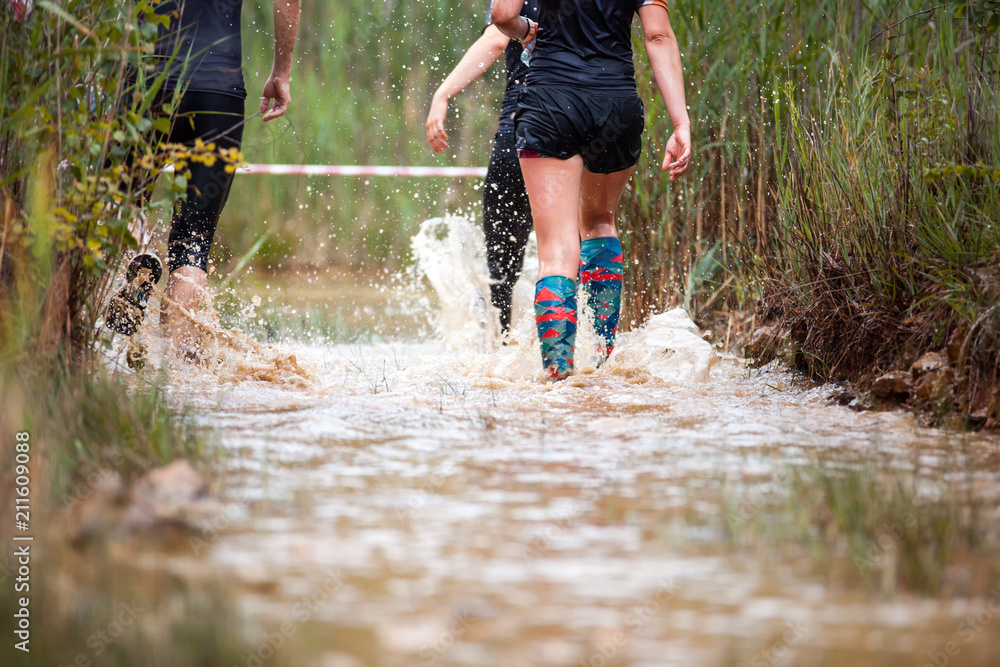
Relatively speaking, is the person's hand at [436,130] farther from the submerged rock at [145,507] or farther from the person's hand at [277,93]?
the submerged rock at [145,507]

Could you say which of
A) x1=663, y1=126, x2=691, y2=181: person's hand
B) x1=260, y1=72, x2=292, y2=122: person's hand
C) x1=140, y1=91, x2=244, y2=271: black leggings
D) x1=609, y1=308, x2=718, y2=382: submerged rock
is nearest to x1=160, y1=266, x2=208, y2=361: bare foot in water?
x1=140, y1=91, x2=244, y2=271: black leggings

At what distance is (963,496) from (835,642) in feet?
2.60

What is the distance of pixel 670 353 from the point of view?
4.16 meters

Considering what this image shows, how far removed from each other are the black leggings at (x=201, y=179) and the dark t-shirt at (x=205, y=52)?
0.04 m

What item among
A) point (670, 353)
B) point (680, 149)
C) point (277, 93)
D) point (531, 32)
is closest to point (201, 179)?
point (277, 93)

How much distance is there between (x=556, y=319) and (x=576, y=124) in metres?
0.67

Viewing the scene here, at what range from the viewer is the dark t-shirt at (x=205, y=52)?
3.54 m

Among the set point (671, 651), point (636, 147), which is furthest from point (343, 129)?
point (671, 651)

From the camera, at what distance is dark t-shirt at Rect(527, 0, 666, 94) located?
3.59m

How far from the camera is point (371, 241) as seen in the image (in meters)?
9.35

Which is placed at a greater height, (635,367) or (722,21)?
(722,21)

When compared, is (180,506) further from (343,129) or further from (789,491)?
(343,129)

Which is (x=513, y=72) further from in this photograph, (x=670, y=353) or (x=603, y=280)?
(x=670, y=353)

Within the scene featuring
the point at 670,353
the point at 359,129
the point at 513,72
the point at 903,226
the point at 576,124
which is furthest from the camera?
the point at 359,129
